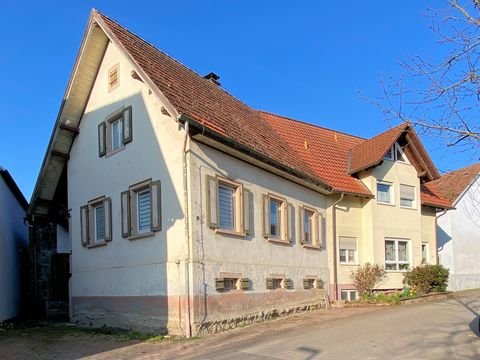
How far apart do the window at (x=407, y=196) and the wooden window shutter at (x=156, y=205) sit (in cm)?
1292

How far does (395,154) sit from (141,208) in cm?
1288

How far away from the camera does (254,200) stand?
16.3m

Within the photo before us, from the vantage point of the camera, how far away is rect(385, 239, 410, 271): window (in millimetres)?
A: 22766

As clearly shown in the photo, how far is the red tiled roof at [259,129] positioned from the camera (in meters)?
15.6

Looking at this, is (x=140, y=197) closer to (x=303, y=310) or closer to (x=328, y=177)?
(x=303, y=310)

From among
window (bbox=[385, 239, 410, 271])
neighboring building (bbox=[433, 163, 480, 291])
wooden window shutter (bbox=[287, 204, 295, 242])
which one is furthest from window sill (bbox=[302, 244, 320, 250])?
neighboring building (bbox=[433, 163, 480, 291])

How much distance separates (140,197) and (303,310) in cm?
697

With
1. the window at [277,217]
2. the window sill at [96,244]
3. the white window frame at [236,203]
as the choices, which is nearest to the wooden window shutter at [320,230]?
the window at [277,217]

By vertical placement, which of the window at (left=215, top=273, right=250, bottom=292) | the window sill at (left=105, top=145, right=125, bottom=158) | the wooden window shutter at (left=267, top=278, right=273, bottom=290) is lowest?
the wooden window shutter at (left=267, top=278, right=273, bottom=290)

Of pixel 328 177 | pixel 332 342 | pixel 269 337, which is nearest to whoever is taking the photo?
pixel 332 342

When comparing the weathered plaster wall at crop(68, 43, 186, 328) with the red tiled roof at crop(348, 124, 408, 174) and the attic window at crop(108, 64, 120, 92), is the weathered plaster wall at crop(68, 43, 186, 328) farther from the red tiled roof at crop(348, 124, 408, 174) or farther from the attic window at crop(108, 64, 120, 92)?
the red tiled roof at crop(348, 124, 408, 174)

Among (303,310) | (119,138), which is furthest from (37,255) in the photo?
(303,310)

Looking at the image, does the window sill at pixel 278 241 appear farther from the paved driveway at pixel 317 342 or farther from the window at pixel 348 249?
the window at pixel 348 249

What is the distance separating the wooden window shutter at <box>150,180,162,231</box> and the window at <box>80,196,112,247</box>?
9.58 ft
